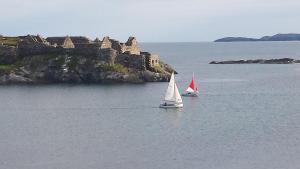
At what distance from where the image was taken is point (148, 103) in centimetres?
9712

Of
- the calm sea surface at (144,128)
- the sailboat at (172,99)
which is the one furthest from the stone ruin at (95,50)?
the sailboat at (172,99)

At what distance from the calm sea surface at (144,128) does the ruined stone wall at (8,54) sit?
1480cm

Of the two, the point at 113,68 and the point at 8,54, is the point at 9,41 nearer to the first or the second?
the point at 8,54

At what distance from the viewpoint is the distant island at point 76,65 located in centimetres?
12231

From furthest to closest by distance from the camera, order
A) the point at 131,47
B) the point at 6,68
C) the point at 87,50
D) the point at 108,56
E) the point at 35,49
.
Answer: the point at 131,47
the point at 35,49
the point at 87,50
the point at 6,68
the point at 108,56

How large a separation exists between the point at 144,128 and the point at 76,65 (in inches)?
1975

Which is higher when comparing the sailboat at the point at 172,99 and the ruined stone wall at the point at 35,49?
the ruined stone wall at the point at 35,49

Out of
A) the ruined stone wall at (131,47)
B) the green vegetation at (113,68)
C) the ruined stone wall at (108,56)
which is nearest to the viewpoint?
the green vegetation at (113,68)

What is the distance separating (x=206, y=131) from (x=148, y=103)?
937 inches

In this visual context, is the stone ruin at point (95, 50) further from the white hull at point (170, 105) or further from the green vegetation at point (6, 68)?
the white hull at point (170, 105)

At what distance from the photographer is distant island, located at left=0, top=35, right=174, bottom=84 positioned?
4815 inches

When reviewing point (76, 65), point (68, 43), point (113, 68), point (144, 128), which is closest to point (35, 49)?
point (68, 43)

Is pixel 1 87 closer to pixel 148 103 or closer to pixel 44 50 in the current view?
pixel 44 50

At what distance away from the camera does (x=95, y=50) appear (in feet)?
413
